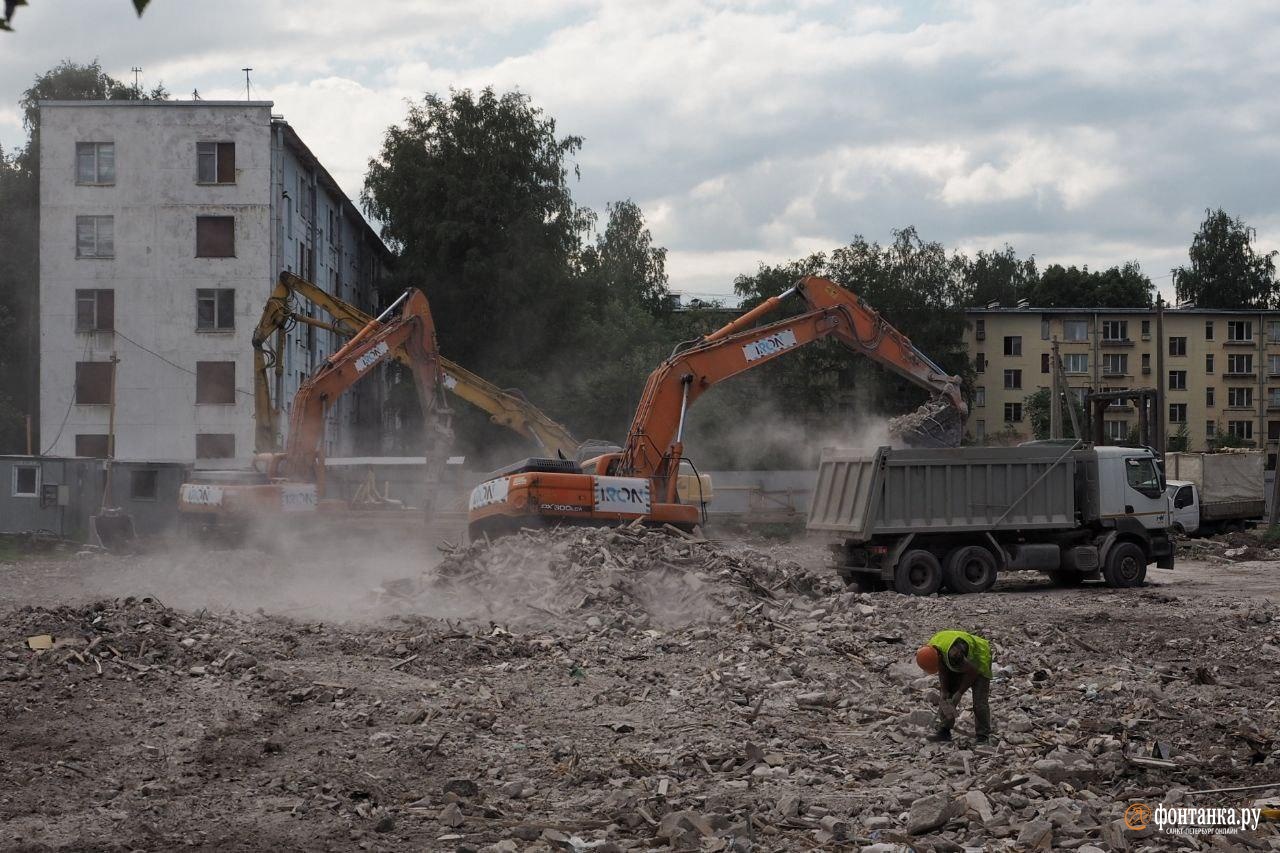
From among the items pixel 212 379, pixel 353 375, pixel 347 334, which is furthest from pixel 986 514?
pixel 212 379

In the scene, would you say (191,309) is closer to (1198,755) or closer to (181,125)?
(181,125)

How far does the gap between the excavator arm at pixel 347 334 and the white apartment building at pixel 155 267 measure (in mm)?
17360

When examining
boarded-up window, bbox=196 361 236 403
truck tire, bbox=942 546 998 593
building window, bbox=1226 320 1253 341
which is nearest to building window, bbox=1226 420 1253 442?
building window, bbox=1226 320 1253 341

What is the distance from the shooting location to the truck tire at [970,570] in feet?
67.1

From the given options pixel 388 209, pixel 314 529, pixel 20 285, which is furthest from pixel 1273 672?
pixel 20 285

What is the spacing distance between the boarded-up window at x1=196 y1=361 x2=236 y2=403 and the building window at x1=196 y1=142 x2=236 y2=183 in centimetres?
643

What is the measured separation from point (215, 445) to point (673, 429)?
2883cm

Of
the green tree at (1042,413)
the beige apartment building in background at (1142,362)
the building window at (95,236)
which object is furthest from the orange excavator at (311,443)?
the beige apartment building in background at (1142,362)

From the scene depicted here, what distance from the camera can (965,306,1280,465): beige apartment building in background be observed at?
79000 mm

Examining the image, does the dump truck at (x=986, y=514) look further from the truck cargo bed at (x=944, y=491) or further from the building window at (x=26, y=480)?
the building window at (x=26, y=480)

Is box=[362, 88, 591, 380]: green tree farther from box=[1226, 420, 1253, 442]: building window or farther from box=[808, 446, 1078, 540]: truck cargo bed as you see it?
box=[1226, 420, 1253, 442]: building window

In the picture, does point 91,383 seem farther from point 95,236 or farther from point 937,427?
point 937,427

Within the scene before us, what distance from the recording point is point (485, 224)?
166 ft

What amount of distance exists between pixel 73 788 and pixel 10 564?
2165 cm
